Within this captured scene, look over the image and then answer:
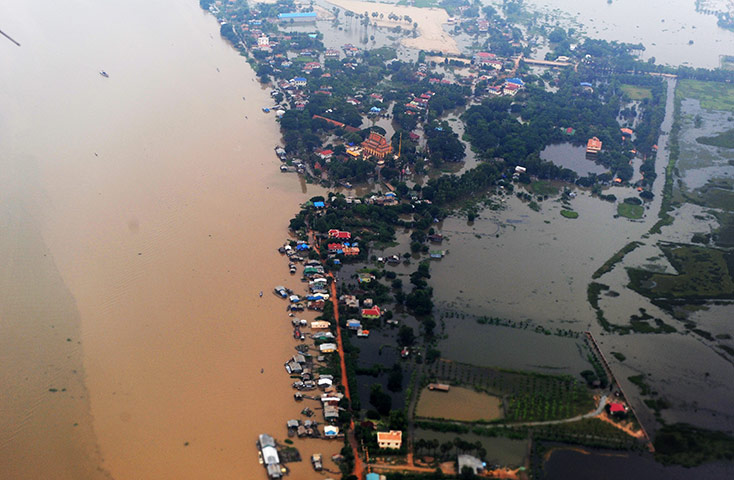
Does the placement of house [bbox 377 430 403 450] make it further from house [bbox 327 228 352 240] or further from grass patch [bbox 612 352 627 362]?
house [bbox 327 228 352 240]

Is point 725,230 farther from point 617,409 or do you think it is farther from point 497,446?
point 497,446

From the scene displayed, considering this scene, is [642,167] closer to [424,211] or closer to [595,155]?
[595,155]

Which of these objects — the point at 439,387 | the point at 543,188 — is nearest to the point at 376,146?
the point at 543,188

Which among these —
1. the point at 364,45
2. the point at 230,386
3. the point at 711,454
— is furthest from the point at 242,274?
the point at 364,45

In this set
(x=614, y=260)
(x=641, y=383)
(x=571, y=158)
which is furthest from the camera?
(x=571, y=158)

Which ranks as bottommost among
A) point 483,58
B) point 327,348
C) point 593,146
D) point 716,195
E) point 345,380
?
point 345,380

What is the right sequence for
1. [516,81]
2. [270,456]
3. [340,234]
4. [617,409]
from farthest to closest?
[516,81] < [340,234] < [617,409] < [270,456]
